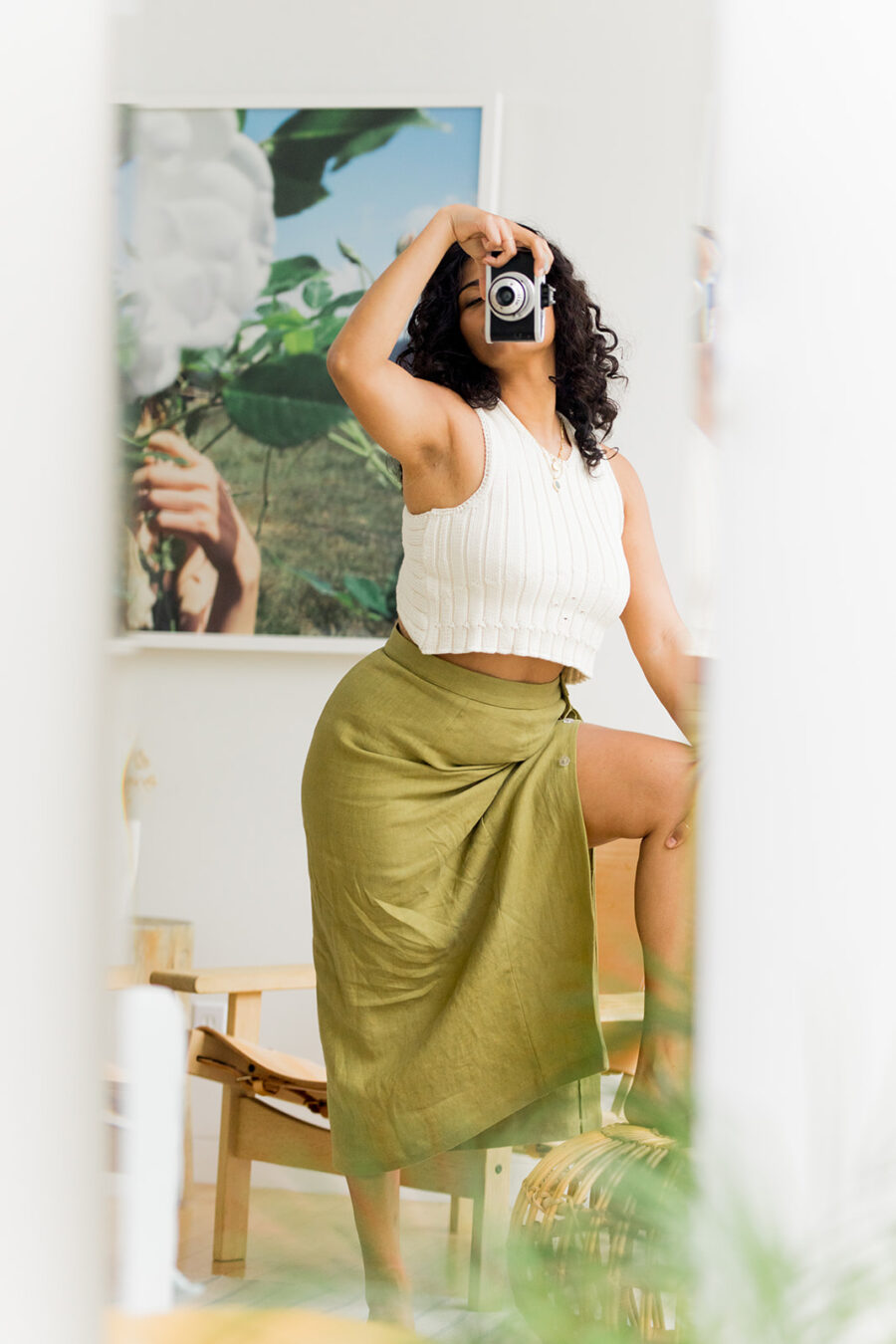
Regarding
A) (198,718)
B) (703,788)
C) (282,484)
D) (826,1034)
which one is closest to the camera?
(826,1034)

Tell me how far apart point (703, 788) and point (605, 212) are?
42cm

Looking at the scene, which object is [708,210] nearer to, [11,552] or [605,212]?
[605,212]

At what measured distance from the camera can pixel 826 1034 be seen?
2.28 ft

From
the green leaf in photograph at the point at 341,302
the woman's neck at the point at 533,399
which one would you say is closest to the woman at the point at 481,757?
the woman's neck at the point at 533,399

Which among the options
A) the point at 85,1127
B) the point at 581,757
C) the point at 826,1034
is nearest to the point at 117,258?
the point at 581,757

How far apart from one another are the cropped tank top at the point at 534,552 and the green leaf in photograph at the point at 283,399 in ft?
0.65

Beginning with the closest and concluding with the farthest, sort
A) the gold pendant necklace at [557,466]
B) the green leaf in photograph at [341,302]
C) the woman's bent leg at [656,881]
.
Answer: the woman's bent leg at [656,881] → the gold pendant necklace at [557,466] → the green leaf in photograph at [341,302]

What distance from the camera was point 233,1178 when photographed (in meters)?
0.87

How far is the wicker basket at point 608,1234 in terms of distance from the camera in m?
0.68

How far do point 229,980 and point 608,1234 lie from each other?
0.33 metres

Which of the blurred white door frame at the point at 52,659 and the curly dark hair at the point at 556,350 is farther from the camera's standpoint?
the curly dark hair at the point at 556,350

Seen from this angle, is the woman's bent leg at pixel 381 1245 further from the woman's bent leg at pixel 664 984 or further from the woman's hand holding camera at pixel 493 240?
the woman's hand holding camera at pixel 493 240

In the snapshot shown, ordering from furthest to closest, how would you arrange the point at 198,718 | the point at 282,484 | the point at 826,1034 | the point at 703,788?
the point at 282,484 → the point at 198,718 → the point at 703,788 → the point at 826,1034

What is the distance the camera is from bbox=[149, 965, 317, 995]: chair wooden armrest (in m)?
0.86
